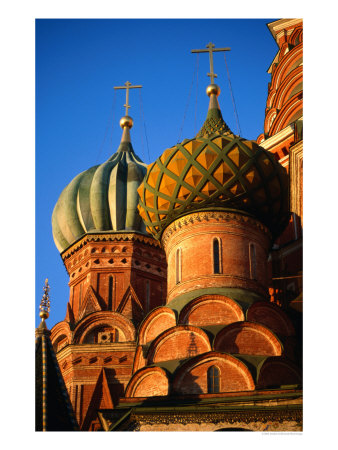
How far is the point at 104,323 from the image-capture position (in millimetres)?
18344

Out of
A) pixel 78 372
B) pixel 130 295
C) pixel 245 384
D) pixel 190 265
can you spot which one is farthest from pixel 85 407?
pixel 245 384

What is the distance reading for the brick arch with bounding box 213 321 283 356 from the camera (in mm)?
13320

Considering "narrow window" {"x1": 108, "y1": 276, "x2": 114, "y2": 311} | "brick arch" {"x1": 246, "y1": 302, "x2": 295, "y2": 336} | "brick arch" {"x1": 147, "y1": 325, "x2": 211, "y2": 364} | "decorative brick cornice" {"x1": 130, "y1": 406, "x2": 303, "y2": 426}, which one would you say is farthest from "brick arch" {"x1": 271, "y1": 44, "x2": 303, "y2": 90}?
"decorative brick cornice" {"x1": 130, "y1": 406, "x2": 303, "y2": 426}

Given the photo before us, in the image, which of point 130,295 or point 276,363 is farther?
point 130,295

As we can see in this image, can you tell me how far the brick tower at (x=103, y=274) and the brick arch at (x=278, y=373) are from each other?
5158 mm

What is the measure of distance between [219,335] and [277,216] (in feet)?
9.82

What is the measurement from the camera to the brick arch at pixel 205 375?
12695mm

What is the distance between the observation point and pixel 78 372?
1766cm

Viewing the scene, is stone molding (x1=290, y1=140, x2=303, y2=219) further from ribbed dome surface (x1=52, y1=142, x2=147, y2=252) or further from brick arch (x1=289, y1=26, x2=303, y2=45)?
brick arch (x1=289, y1=26, x2=303, y2=45)

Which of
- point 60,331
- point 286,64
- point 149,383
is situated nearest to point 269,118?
point 286,64

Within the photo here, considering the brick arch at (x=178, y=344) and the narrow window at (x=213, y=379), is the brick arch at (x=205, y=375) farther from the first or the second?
the brick arch at (x=178, y=344)

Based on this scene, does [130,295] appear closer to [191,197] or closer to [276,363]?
[191,197]

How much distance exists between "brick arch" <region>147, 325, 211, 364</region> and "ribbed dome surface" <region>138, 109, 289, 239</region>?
2.34 meters

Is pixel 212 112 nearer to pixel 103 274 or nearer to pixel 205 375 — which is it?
pixel 103 274
